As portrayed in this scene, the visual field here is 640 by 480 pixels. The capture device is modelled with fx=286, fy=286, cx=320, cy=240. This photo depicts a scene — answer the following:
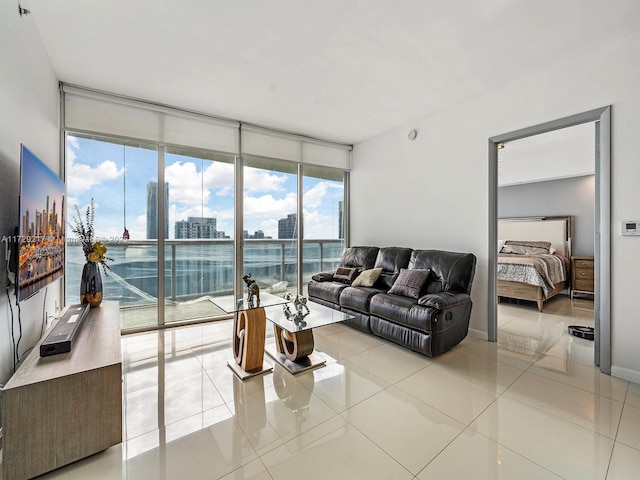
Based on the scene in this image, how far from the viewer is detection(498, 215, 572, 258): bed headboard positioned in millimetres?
5703

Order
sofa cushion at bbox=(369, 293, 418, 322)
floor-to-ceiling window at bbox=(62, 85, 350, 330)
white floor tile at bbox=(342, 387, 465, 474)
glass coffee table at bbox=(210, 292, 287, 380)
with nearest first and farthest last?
1. white floor tile at bbox=(342, 387, 465, 474)
2. glass coffee table at bbox=(210, 292, 287, 380)
3. sofa cushion at bbox=(369, 293, 418, 322)
4. floor-to-ceiling window at bbox=(62, 85, 350, 330)

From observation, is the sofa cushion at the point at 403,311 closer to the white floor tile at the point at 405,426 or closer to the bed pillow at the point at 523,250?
the white floor tile at the point at 405,426

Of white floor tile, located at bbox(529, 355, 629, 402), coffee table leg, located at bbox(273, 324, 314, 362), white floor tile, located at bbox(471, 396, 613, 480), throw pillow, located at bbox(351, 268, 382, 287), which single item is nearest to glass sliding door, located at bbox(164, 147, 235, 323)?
coffee table leg, located at bbox(273, 324, 314, 362)

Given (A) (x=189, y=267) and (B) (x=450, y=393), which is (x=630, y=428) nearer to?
(B) (x=450, y=393)

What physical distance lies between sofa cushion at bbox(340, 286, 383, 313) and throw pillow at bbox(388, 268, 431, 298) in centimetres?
24

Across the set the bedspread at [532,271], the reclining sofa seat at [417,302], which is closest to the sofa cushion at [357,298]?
the reclining sofa seat at [417,302]

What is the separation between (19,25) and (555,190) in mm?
8006

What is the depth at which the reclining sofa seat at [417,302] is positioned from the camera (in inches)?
106

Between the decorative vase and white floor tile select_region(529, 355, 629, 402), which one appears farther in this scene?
the decorative vase

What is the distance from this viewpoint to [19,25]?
1870 mm

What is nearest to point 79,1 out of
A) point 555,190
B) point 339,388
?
point 339,388

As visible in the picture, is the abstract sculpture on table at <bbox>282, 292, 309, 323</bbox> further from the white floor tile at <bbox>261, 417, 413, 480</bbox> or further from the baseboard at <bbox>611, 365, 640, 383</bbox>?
the baseboard at <bbox>611, 365, 640, 383</bbox>

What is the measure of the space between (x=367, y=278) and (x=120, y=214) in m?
3.11

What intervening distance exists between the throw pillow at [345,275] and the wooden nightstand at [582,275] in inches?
170
